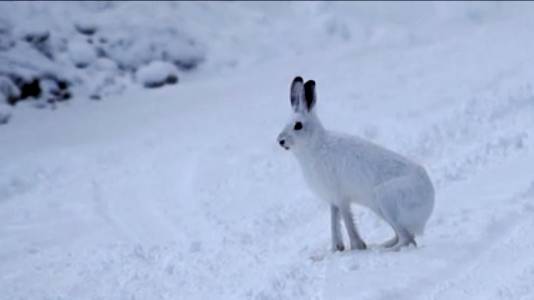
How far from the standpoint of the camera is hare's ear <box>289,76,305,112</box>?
19.7 feet

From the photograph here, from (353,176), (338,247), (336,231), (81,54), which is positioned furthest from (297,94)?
(81,54)

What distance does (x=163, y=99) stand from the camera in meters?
11.5

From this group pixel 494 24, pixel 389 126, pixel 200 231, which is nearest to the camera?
pixel 200 231

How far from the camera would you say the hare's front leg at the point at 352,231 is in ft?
19.8

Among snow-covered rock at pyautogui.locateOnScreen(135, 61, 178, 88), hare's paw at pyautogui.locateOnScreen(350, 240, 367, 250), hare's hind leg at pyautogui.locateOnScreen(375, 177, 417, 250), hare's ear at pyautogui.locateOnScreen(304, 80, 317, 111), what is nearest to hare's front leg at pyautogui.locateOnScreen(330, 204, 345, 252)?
hare's paw at pyautogui.locateOnScreen(350, 240, 367, 250)

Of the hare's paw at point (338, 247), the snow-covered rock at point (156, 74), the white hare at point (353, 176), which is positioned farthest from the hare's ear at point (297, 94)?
the snow-covered rock at point (156, 74)

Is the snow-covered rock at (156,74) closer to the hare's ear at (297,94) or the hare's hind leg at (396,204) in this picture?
the hare's ear at (297,94)

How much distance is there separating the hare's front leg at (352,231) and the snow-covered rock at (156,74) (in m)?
6.41

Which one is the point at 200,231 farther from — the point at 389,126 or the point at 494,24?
the point at 494,24

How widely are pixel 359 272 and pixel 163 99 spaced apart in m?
6.52

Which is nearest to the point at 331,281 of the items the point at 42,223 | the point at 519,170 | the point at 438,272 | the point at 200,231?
the point at 438,272

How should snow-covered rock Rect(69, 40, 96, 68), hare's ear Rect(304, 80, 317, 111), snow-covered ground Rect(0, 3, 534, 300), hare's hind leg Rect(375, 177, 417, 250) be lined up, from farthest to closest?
snow-covered rock Rect(69, 40, 96, 68)
hare's ear Rect(304, 80, 317, 111)
hare's hind leg Rect(375, 177, 417, 250)
snow-covered ground Rect(0, 3, 534, 300)

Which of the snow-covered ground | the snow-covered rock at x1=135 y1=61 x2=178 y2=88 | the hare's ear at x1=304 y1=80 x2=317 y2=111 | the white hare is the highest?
the hare's ear at x1=304 y1=80 x2=317 y2=111

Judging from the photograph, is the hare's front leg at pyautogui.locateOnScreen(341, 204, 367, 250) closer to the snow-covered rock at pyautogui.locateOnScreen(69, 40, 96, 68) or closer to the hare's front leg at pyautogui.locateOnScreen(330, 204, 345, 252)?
the hare's front leg at pyautogui.locateOnScreen(330, 204, 345, 252)
